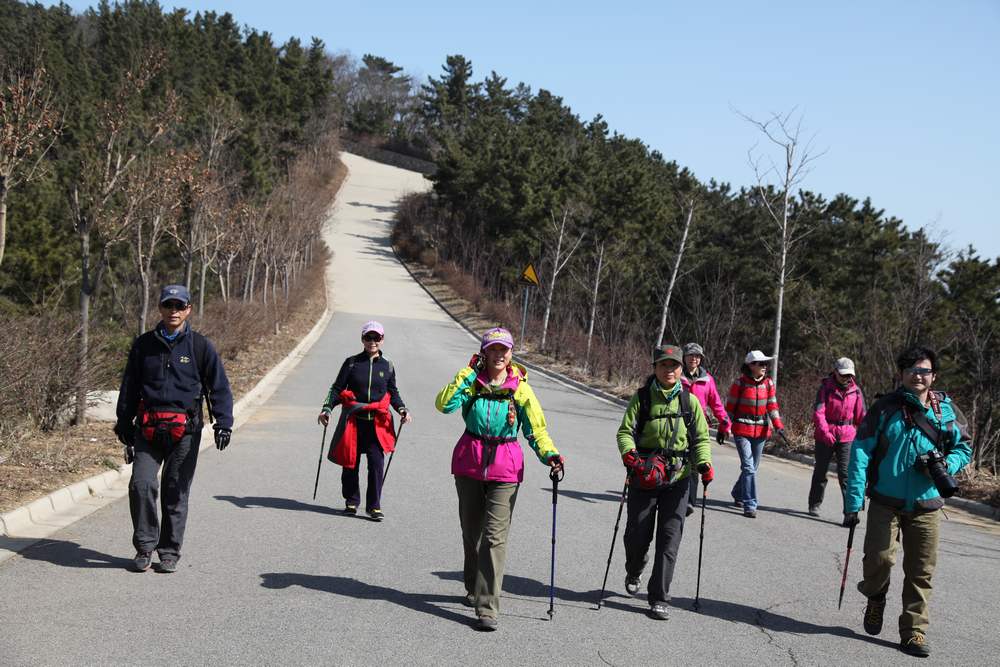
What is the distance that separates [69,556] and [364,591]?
214cm

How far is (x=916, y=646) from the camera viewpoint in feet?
18.8

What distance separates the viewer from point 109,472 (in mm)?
9391

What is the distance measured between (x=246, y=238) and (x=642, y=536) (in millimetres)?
29141

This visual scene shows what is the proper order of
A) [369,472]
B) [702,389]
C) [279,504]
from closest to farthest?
[369,472]
[279,504]
[702,389]

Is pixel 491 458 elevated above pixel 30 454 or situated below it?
above

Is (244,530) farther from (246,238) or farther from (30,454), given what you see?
(246,238)

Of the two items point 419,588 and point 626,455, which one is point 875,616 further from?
point 419,588

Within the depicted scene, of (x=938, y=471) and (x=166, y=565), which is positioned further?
(x=166, y=565)

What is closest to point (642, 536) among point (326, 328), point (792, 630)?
point (792, 630)

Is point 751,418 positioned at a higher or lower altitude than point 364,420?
higher

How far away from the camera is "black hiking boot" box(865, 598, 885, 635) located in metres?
6.05

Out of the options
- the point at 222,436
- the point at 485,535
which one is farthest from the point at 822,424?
the point at 222,436

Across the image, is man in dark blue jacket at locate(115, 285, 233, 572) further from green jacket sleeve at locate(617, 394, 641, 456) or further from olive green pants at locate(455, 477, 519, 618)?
green jacket sleeve at locate(617, 394, 641, 456)

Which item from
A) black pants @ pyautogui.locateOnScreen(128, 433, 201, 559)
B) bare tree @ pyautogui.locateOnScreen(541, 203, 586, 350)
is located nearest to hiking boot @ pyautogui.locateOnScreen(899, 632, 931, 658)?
black pants @ pyautogui.locateOnScreen(128, 433, 201, 559)
